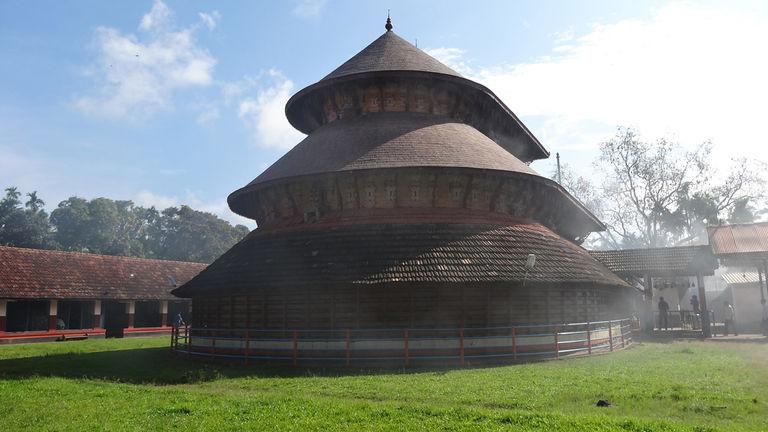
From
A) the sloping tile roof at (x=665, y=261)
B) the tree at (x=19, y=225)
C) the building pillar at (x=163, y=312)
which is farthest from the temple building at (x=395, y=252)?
the tree at (x=19, y=225)

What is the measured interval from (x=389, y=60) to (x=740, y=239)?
20.3 m

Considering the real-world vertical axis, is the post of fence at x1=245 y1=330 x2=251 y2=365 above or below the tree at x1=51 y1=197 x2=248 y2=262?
below

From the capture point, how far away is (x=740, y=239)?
27.1 m

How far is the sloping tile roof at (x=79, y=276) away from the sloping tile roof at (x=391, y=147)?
15.9 m

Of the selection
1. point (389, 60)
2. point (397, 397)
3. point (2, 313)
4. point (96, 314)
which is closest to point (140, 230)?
point (96, 314)

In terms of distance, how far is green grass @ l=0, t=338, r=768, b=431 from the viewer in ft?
25.1

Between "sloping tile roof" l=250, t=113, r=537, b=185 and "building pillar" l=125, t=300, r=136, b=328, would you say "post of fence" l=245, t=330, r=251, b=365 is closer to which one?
"sloping tile roof" l=250, t=113, r=537, b=185

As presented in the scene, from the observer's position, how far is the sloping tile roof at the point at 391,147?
55.2 feet

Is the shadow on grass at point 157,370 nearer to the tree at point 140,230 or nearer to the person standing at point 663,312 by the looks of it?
the person standing at point 663,312

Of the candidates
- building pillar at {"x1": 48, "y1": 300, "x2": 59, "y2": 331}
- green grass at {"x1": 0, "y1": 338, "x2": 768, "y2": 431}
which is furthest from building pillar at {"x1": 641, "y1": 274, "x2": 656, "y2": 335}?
building pillar at {"x1": 48, "y1": 300, "x2": 59, "y2": 331}

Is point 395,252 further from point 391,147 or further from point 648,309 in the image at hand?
point 648,309

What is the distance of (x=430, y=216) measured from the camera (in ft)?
52.6

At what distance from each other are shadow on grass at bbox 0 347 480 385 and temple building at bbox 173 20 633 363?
0.74 m

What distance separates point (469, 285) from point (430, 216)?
2889 millimetres
